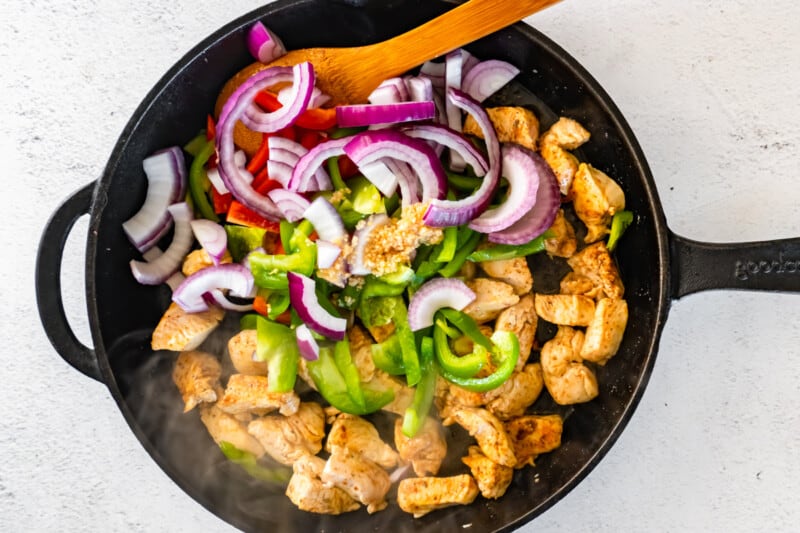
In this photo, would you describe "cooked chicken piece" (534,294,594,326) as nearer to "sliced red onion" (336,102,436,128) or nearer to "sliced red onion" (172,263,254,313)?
"sliced red onion" (336,102,436,128)

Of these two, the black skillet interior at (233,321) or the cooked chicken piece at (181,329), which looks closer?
the black skillet interior at (233,321)

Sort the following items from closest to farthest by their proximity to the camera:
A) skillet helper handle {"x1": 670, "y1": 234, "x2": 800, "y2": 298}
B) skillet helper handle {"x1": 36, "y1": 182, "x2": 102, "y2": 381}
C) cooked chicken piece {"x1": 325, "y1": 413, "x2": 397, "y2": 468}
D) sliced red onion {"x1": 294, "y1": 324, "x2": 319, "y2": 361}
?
skillet helper handle {"x1": 670, "y1": 234, "x2": 800, "y2": 298} → skillet helper handle {"x1": 36, "y1": 182, "x2": 102, "y2": 381} → sliced red onion {"x1": 294, "y1": 324, "x2": 319, "y2": 361} → cooked chicken piece {"x1": 325, "y1": 413, "x2": 397, "y2": 468}

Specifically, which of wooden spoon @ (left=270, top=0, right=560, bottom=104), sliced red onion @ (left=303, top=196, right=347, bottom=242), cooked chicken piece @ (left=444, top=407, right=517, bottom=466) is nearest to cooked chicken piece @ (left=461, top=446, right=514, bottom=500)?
cooked chicken piece @ (left=444, top=407, right=517, bottom=466)

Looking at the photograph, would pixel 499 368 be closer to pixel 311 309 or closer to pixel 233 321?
pixel 311 309

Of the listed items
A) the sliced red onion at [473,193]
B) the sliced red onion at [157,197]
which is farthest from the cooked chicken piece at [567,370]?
the sliced red onion at [157,197]

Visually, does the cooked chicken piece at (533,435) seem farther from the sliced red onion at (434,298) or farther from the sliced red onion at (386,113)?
the sliced red onion at (386,113)

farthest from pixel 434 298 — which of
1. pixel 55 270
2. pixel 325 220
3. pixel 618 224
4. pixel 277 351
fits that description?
pixel 55 270
